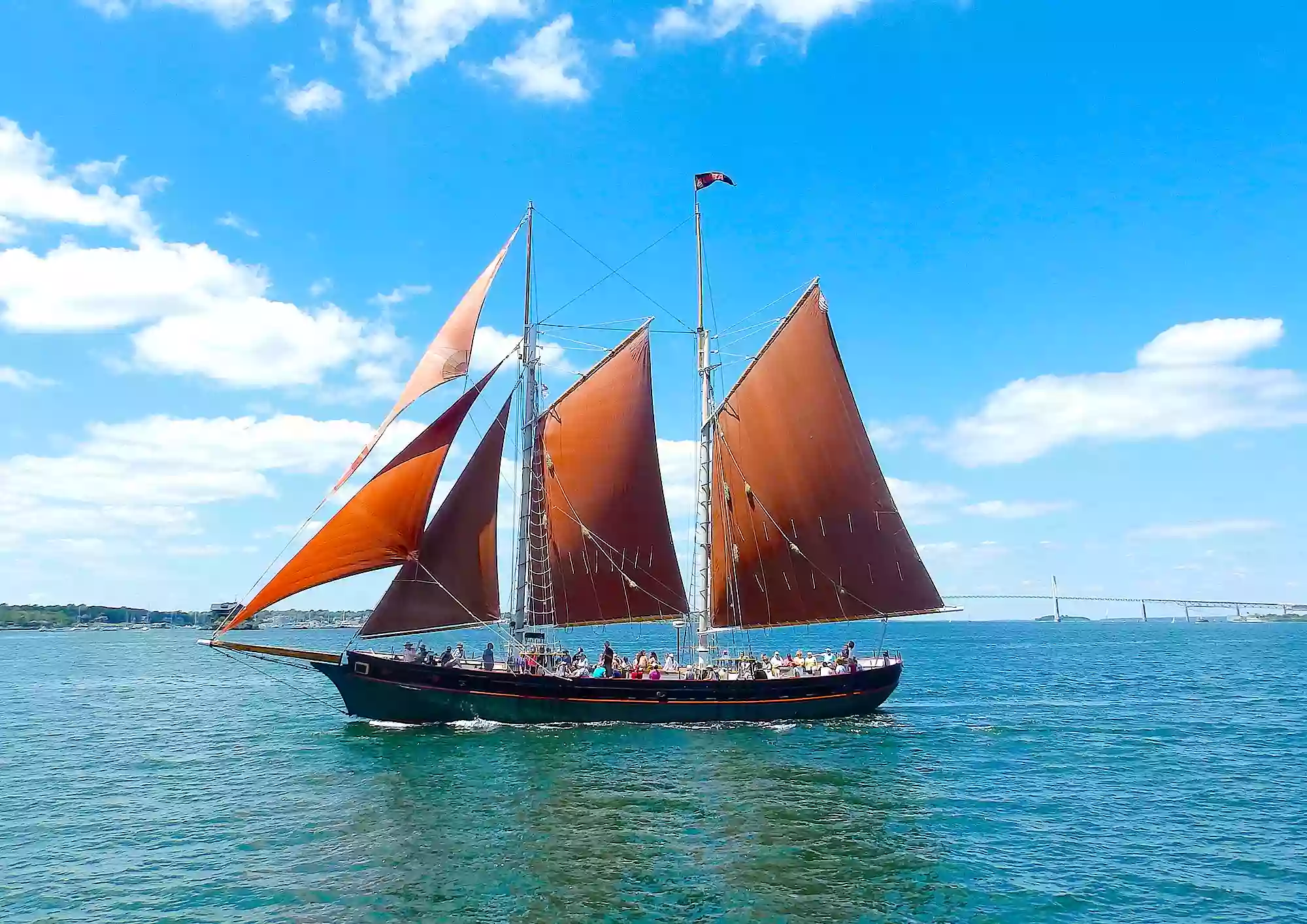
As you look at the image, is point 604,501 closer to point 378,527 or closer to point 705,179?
point 378,527

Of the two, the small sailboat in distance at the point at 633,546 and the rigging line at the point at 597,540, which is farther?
the rigging line at the point at 597,540

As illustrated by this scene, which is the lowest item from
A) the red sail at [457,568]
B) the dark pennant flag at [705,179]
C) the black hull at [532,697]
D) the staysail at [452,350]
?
the black hull at [532,697]

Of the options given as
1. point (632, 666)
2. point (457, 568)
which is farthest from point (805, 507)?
point (457, 568)

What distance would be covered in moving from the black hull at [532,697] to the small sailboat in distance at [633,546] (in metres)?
0.08

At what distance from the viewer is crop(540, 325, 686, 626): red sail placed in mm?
41531

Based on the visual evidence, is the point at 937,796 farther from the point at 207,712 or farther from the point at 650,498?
the point at 207,712

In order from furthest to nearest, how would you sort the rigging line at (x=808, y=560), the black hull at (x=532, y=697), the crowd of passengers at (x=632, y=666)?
1. the rigging line at (x=808, y=560)
2. the crowd of passengers at (x=632, y=666)
3. the black hull at (x=532, y=697)

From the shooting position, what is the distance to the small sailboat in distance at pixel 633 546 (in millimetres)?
37938

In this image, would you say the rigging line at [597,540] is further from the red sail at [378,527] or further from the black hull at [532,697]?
the red sail at [378,527]

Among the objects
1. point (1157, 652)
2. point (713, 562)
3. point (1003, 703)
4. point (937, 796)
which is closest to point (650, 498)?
point (713, 562)

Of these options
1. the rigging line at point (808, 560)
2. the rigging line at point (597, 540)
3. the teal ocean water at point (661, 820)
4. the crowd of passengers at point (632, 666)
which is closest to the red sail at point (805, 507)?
Answer: the rigging line at point (808, 560)

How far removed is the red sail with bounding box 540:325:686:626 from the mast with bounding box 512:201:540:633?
0.91 meters

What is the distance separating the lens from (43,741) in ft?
131

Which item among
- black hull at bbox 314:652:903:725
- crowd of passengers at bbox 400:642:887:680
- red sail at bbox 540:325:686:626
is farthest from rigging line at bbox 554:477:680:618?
black hull at bbox 314:652:903:725
